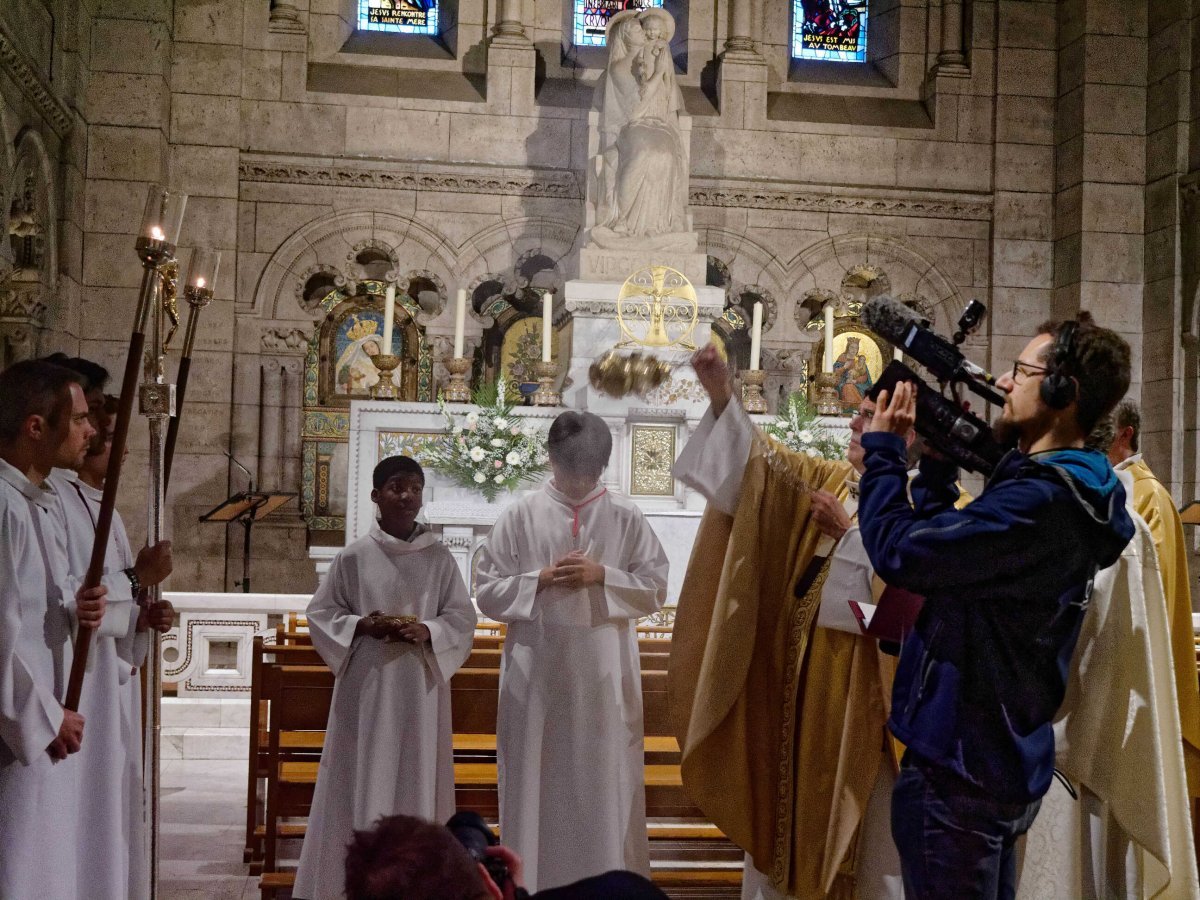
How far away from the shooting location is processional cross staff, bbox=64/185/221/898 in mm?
3059

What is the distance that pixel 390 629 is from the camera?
399cm

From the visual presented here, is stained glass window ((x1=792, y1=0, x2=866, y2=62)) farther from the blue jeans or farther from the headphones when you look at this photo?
the blue jeans

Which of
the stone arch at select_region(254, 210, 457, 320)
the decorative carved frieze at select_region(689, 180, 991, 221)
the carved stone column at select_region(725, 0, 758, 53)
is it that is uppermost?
the carved stone column at select_region(725, 0, 758, 53)

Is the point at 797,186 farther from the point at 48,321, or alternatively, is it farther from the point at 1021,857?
the point at 1021,857

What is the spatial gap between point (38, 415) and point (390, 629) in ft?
4.28

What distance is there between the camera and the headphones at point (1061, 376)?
8.29ft

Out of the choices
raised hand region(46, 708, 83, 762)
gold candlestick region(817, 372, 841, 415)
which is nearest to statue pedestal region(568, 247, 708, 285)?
gold candlestick region(817, 372, 841, 415)

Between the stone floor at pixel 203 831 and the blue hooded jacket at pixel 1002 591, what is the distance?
3121 millimetres

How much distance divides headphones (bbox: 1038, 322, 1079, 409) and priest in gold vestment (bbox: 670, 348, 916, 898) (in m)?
1.05

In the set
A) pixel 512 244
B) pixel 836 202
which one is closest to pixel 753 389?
pixel 512 244

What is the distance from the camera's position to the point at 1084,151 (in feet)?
38.7

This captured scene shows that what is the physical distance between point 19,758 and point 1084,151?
36.8 ft

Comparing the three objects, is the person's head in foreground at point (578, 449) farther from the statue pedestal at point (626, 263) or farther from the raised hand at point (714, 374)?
the statue pedestal at point (626, 263)

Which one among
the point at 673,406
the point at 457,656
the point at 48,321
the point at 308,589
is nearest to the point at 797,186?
the point at 673,406
